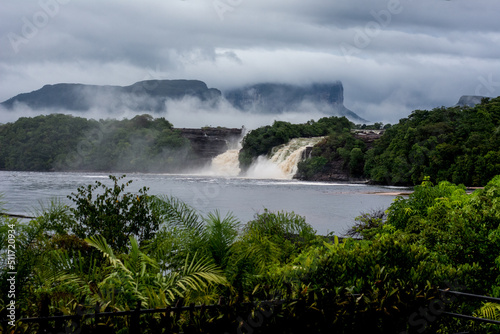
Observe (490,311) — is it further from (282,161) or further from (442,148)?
(282,161)

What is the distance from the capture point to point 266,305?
376 centimetres

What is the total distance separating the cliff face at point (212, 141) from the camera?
342 ft

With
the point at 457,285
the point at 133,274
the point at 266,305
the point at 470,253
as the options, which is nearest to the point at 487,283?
the point at 470,253

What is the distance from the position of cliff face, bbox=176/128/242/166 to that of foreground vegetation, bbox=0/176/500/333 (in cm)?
9455

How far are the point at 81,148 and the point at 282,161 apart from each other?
5016 centimetres

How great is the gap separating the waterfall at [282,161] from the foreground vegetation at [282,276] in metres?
64.9

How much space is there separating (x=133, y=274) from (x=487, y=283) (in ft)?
13.8

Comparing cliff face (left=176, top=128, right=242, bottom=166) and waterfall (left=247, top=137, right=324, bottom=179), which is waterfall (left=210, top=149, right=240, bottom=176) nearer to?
waterfall (left=247, top=137, right=324, bottom=179)

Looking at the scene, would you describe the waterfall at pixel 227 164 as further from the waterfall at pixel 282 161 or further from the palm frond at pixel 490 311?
the palm frond at pixel 490 311

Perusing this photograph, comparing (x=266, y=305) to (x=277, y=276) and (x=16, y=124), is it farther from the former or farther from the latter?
(x=16, y=124)

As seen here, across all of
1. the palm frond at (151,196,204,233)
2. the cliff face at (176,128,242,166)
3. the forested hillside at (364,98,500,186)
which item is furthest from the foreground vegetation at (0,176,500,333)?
the cliff face at (176,128,242,166)

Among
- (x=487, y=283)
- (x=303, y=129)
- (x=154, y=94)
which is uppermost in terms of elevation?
(x=154, y=94)

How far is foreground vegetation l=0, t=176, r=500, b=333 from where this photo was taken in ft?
12.8

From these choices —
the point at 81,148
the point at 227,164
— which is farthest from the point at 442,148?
the point at 81,148
